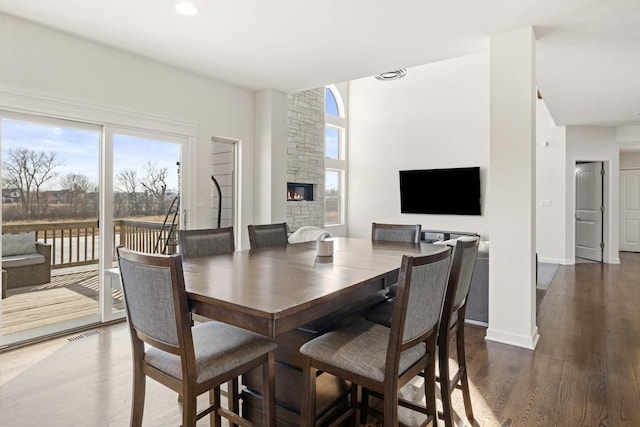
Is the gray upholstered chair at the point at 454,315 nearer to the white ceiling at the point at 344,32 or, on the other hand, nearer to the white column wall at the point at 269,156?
the white ceiling at the point at 344,32

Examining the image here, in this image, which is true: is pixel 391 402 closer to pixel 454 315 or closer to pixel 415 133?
pixel 454 315

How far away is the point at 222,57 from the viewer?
387cm

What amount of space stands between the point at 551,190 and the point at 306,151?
469cm

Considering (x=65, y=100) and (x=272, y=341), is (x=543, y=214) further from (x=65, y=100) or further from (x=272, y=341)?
(x=65, y=100)

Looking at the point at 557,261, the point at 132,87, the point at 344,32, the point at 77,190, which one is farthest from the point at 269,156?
the point at 557,261

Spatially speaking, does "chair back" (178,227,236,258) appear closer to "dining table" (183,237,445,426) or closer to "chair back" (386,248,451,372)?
"dining table" (183,237,445,426)

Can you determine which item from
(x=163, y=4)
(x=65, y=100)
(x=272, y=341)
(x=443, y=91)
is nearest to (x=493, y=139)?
(x=272, y=341)

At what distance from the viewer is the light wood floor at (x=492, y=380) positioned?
2037mm

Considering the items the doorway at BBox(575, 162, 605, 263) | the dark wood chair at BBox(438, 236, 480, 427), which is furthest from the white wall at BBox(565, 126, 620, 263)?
A: the dark wood chair at BBox(438, 236, 480, 427)

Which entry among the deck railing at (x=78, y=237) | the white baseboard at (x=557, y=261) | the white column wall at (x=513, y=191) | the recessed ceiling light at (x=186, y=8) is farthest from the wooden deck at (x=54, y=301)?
the white baseboard at (x=557, y=261)

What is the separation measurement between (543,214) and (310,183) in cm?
450

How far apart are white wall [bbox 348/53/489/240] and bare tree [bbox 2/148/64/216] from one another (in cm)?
602

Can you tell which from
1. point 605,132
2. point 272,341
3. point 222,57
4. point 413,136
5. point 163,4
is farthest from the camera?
point 413,136

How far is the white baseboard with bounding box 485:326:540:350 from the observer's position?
3.03 m
